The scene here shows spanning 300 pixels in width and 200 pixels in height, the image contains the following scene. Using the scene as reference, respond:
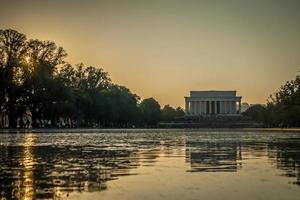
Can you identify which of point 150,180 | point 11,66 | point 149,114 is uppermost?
point 11,66

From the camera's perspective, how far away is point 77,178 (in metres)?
17.2

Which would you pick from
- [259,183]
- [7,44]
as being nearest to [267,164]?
[259,183]

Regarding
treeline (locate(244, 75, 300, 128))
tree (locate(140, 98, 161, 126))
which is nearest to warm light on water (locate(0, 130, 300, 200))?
treeline (locate(244, 75, 300, 128))

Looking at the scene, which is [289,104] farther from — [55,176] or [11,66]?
[55,176]

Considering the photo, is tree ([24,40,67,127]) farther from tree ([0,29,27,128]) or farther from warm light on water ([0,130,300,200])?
warm light on water ([0,130,300,200])

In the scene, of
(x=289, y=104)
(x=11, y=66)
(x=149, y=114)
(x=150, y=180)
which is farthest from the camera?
(x=149, y=114)

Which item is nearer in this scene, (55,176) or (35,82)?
(55,176)

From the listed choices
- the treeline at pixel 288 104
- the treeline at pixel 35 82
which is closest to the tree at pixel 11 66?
the treeline at pixel 35 82

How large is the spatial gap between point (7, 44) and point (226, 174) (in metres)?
88.1

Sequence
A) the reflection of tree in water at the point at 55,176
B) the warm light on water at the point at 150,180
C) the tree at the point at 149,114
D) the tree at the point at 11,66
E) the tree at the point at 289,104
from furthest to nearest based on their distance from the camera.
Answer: the tree at the point at 149,114 → the tree at the point at 289,104 → the tree at the point at 11,66 → the reflection of tree in water at the point at 55,176 → the warm light on water at the point at 150,180

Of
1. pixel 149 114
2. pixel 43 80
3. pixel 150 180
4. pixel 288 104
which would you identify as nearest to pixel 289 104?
pixel 288 104

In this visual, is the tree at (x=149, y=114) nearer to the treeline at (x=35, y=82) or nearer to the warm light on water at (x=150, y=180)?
the treeline at (x=35, y=82)

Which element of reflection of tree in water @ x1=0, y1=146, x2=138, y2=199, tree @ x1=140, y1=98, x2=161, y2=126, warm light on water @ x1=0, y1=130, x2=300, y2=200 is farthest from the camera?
tree @ x1=140, y1=98, x2=161, y2=126

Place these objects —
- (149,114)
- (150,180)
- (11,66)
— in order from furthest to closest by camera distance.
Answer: (149,114), (11,66), (150,180)
